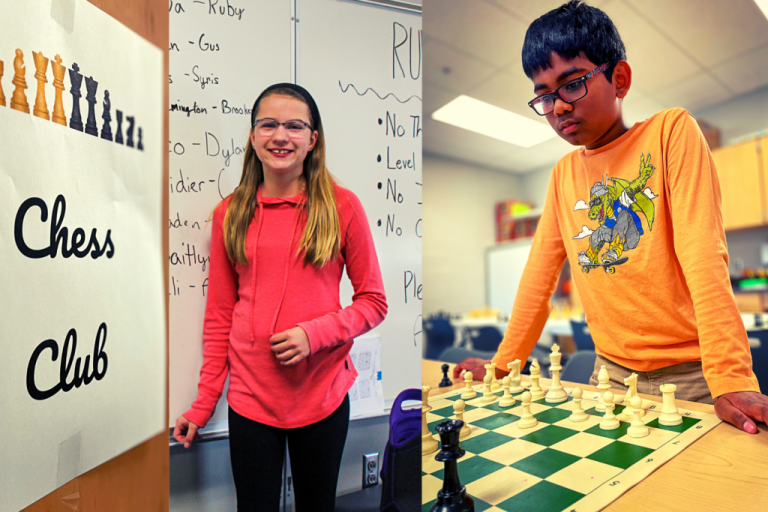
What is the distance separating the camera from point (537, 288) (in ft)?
2.18

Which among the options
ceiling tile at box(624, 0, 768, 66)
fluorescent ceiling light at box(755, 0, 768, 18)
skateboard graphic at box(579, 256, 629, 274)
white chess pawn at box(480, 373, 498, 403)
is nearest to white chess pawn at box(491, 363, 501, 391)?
white chess pawn at box(480, 373, 498, 403)

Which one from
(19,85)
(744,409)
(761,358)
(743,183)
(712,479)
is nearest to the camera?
(19,85)

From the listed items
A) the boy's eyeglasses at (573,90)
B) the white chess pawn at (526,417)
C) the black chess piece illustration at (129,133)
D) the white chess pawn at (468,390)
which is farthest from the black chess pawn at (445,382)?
the black chess piece illustration at (129,133)

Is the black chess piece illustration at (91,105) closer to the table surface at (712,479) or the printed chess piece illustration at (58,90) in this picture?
the printed chess piece illustration at (58,90)

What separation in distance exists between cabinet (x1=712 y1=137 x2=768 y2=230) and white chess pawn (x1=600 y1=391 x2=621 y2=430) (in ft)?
1.27

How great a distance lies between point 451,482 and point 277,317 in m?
0.25

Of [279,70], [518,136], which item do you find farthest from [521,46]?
[279,70]

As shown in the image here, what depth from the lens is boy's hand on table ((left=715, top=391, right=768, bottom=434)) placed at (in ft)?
1.62

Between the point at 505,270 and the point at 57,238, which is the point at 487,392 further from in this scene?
the point at 57,238

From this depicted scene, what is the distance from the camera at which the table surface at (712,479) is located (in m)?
0.36

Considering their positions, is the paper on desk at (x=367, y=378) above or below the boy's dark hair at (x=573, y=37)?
below

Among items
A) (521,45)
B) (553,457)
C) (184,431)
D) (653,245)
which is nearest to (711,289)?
(653,245)

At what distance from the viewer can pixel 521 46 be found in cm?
56

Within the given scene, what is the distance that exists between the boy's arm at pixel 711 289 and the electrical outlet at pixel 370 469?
0.45m
